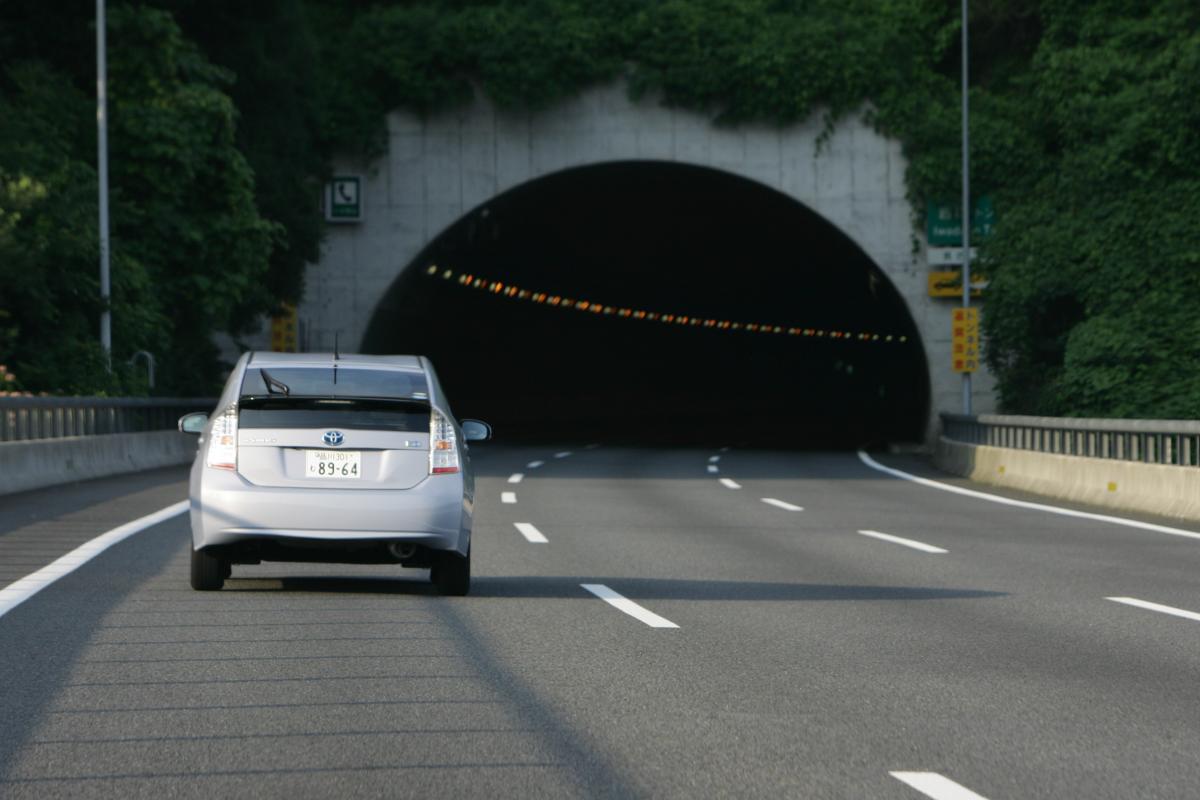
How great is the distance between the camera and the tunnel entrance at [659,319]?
152 feet

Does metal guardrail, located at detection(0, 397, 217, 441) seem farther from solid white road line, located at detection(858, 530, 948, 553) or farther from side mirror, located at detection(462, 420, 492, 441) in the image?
side mirror, located at detection(462, 420, 492, 441)

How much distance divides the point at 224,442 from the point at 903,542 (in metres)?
7.00

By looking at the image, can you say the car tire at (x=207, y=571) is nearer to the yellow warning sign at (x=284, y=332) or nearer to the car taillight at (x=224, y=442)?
the car taillight at (x=224, y=442)

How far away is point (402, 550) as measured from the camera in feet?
36.1

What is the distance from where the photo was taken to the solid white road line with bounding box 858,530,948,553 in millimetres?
15188

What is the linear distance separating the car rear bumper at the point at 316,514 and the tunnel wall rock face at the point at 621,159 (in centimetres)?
3197

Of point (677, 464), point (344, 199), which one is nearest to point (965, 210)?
point (677, 464)

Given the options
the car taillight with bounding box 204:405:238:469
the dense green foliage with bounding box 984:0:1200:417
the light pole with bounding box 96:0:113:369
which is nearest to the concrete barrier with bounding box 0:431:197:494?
the light pole with bounding box 96:0:113:369

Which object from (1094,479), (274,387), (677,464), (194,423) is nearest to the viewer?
(274,387)

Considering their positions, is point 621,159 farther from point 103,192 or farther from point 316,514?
point 316,514

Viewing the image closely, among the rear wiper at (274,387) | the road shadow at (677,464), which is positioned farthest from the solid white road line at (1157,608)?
the road shadow at (677,464)

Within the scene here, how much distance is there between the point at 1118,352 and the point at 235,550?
1141 inches

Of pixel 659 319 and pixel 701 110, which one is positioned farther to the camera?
pixel 659 319

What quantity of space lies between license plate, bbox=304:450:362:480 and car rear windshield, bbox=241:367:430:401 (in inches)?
16.8
